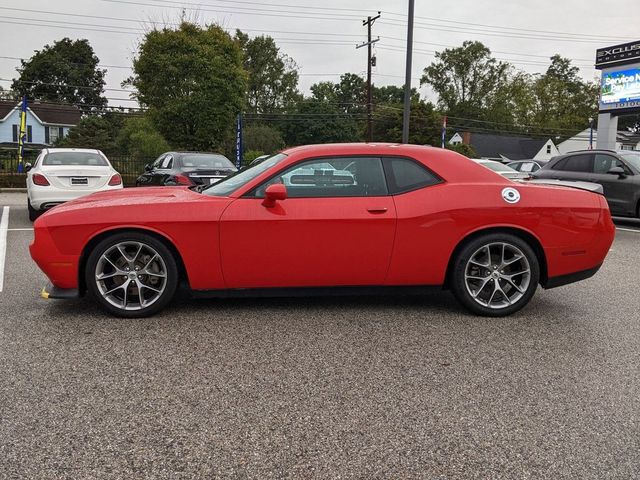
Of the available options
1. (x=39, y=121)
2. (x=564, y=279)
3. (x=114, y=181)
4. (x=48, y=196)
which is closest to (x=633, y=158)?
(x=564, y=279)

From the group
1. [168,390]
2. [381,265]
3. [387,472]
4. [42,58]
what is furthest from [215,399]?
[42,58]

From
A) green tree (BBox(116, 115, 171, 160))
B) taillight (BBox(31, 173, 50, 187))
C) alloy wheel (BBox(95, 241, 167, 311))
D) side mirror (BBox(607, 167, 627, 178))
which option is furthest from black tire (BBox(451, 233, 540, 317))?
green tree (BBox(116, 115, 171, 160))

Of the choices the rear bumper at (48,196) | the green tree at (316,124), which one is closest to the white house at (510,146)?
the green tree at (316,124)

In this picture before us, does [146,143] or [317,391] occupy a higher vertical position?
[146,143]

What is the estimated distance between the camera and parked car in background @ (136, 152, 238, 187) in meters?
10.7

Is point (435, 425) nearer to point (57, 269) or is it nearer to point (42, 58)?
point (57, 269)

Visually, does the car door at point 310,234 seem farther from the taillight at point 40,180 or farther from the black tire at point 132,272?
the taillight at point 40,180

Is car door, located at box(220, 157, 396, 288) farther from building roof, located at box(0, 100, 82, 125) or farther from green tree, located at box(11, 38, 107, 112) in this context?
green tree, located at box(11, 38, 107, 112)

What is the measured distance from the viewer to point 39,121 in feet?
191

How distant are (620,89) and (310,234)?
93.3 ft

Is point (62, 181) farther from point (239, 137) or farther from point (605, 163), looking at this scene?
point (239, 137)

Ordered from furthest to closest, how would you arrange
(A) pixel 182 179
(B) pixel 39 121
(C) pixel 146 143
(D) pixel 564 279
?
(B) pixel 39 121, (C) pixel 146 143, (A) pixel 182 179, (D) pixel 564 279

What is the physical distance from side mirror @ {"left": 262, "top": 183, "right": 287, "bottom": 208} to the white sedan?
6.81m

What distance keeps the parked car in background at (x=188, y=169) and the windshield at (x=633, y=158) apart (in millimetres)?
7889
